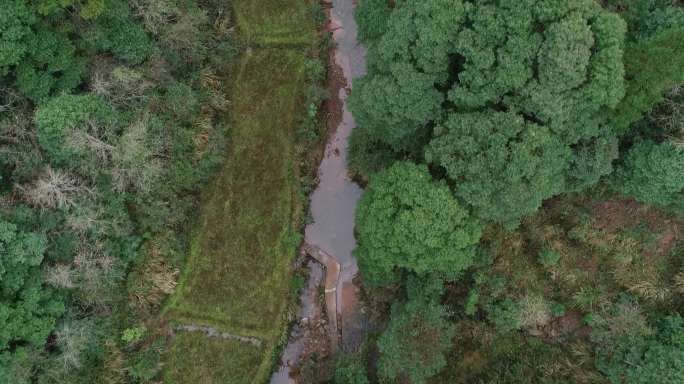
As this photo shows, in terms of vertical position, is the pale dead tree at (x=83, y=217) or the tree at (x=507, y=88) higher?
the tree at (x=507, y=88)

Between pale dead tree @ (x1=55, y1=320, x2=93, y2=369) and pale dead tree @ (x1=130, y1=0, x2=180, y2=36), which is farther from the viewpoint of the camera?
pale dead tree @ (x1=130, y1=0, x2=180, y2=36)

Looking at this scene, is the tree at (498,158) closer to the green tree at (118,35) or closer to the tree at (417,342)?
the tree at (417,342)

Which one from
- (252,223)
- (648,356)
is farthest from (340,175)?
(648,356)

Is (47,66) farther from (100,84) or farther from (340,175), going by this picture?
(340,175)

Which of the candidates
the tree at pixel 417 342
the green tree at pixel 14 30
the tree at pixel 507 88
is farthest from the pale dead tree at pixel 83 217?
the tree at pixel 417 342

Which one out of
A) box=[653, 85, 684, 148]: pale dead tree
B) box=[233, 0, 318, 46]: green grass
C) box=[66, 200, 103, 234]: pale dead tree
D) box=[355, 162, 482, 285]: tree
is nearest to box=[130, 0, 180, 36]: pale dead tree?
box=[233, 0, 318, 46]: green grass

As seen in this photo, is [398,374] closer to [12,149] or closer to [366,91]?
[366,91]

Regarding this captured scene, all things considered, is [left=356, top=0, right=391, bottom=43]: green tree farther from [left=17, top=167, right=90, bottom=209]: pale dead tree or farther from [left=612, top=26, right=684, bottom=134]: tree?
[left=17, top=167, right=90, bottom=209]: pale dead tree
